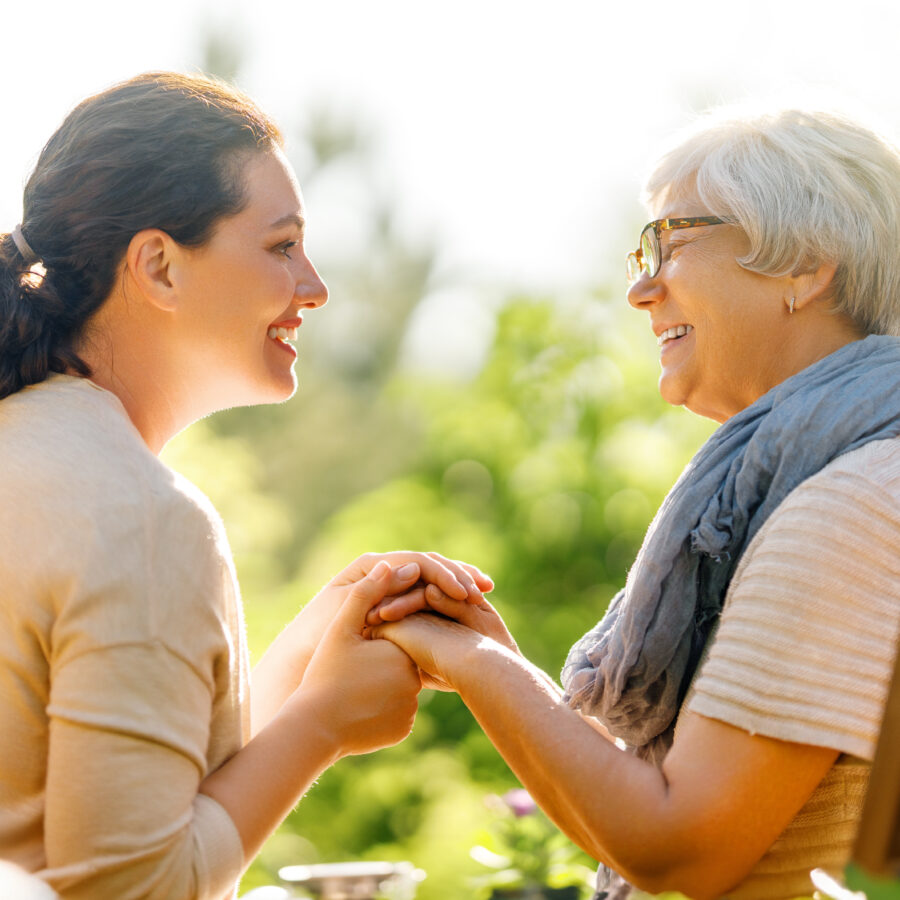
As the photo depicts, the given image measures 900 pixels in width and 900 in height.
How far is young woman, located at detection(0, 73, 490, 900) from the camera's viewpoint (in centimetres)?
179

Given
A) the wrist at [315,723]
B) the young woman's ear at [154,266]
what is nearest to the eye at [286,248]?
the young woman's ear at [154,266]

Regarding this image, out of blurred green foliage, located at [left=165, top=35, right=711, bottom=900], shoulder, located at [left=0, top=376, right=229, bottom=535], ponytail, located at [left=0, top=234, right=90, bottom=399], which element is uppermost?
ponytail, located at [left=0, top=234, right=90, bottom=399]

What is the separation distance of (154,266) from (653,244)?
4.09 feet

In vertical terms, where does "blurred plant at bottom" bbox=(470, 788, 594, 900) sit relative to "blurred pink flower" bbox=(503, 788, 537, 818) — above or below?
below

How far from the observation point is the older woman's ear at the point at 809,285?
8.23 ft

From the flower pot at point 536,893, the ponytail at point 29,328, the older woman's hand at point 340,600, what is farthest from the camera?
the flower pot at point 536,893

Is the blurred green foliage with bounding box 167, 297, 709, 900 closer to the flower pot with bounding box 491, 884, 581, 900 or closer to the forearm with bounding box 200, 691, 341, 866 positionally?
the flower pot with bounding box 491, 884, 581, 900

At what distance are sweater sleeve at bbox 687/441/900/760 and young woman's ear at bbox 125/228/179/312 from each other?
1304mm

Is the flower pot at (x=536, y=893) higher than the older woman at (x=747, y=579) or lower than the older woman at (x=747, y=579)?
lower

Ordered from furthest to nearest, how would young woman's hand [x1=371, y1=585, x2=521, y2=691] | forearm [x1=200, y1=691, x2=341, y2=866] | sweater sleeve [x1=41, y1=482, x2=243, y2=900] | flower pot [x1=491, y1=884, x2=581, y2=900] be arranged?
1. flower pot [x1=491, y1=884, x2=581, y2=900]
2. young woman's hand [x1=371, y1=585, x2=521, y2=691]
3. forearm [x1=200, y1=691, x2=341, y2=866]
4. sweater sleeve [x1=41, y1=482, x2=243, y2=900]

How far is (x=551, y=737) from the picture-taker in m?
2.10

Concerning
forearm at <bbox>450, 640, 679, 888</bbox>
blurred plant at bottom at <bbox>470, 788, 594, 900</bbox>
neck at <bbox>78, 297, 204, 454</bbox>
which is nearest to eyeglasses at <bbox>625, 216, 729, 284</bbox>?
forearm at <bbox>450, 640, 679, 888</bbox>

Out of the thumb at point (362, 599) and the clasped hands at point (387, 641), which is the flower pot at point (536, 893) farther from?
the thumb at point (362, 599)

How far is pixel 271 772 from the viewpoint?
6.72ft
